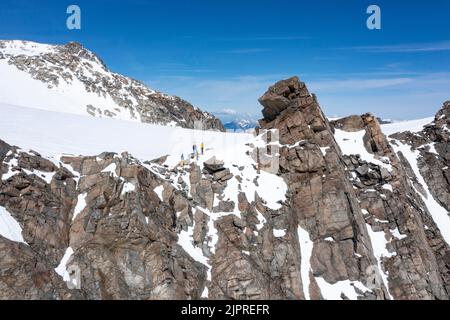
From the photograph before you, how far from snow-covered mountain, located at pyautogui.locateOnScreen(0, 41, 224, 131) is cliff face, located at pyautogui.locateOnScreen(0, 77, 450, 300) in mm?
85250

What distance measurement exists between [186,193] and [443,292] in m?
31.4

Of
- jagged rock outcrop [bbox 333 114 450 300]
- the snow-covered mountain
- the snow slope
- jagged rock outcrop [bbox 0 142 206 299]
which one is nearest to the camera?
jagged rock outcrop [bbox 0 142 206 299]

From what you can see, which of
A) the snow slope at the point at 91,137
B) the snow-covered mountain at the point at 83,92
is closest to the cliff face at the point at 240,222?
the snow slope at the point at 91,137

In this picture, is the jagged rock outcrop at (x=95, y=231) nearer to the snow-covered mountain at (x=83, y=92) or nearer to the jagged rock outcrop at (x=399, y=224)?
the jagged rock outcrop at (x=399, y=224)

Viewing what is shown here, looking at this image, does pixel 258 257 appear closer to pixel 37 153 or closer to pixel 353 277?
pixel 353 277

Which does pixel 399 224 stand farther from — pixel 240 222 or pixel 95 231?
pixel 95 231

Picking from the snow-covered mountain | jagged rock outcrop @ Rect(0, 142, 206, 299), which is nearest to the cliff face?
jagged rock outcrop @ Rect(0, 142, 206, 299)

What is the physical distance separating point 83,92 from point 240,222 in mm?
109708

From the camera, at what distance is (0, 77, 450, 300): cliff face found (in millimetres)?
32969

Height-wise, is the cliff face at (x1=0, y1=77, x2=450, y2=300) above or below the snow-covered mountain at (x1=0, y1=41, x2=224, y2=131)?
below

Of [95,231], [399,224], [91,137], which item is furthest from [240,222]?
[91,137]

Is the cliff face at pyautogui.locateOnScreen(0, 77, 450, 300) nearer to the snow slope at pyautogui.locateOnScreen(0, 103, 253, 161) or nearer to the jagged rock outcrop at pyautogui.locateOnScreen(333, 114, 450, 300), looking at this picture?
the jagged rock outcrop at pyautogui.locateOnScreen(333, 114, 450, 300)

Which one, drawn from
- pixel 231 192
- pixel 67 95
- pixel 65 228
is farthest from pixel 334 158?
pixel 67 95

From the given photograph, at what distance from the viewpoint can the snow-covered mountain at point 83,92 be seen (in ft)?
399
